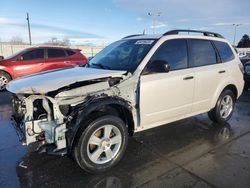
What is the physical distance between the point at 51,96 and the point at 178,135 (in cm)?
272

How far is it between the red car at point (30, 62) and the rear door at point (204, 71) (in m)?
6.38

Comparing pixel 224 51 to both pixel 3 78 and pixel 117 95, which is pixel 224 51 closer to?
pixel 117 95

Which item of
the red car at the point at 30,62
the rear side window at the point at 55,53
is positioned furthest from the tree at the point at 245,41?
the red car at the point at 30,62

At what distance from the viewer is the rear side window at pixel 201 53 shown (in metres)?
4.71

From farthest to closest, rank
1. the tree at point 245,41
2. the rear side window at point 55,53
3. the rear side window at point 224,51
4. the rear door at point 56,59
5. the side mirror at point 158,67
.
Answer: the tree at point 245,41 < the rear side window at point 55,53 < the rear door at point 56,59 < the rear side window at point 224,51 < the side mirror at point 158,67

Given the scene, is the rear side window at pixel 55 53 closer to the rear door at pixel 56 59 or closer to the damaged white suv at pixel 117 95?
the rear door at pixel 56 59

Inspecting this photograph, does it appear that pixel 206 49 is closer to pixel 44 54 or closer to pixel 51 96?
pixel 51 96

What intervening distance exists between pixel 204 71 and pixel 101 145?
2514mm

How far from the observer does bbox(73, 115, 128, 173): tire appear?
330 cm

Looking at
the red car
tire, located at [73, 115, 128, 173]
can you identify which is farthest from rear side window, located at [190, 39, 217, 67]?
the red car

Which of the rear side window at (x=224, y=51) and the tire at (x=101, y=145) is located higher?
the rear side window at (x=224, y=51)

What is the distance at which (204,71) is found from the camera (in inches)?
189

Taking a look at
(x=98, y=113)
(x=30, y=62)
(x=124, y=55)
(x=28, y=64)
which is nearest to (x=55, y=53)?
(x=30, y=62)

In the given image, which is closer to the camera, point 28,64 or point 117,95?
point 117,95
